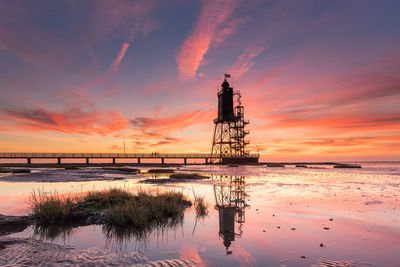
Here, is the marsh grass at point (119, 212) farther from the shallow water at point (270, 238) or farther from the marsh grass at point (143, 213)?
the shallow water at point (270, 238)

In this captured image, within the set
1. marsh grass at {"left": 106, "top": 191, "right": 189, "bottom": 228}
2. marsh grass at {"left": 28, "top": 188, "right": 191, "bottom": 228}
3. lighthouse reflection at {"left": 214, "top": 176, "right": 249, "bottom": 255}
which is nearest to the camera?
lighthouse reflection at {"left": 214, "top": 176, "right": 249, "bottom": 255}

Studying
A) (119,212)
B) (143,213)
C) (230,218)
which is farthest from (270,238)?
(119,212)

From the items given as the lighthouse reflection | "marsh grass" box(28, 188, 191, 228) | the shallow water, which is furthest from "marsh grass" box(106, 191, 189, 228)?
the lighthouse reflection

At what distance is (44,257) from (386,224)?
39.3 ft

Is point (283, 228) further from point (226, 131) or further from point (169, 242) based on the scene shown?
point (226, 131)

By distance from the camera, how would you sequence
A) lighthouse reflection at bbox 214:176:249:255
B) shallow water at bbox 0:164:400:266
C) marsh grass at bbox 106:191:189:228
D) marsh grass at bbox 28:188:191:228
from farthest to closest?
marsh grass at bbox 28:188:191:228 → marsh grass at bbox 106:191:189:228 → lighthouse reflection at bbox 214:176:249:255 → shallow water at bbox 0:164:400:266

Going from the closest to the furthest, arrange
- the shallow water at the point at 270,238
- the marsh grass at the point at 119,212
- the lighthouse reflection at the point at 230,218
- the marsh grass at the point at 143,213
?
the shallow water at the point at 270,238, the lighthouse reflection at the point at 230,218, the marsh grass at the point at 143,213, the marsh grass at the point at 119,212

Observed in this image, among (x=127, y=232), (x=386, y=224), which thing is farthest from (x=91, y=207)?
(x=386, y=224)

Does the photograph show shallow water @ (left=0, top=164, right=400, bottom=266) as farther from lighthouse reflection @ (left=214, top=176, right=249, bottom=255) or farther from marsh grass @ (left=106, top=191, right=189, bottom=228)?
marsh grass @ (left=106, top=191, right=189, bottom=228)

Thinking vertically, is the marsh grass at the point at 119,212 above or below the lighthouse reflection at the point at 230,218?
above

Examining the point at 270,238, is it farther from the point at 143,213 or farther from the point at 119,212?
the point at 119,212

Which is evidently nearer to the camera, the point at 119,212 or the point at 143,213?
the point at 119,212

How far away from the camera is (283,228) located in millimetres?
9000

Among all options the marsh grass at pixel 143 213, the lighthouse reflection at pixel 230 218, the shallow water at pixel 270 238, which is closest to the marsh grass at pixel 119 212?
the marsh grass at pixel 143 213
